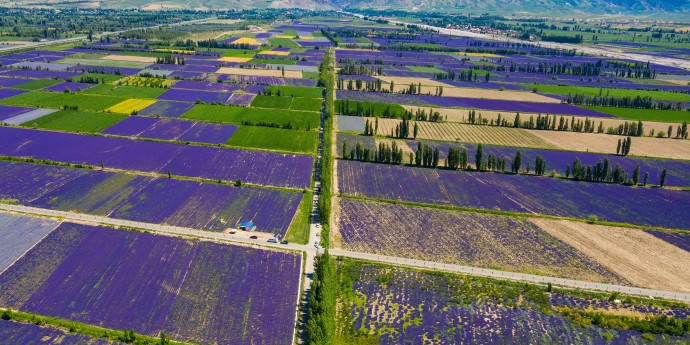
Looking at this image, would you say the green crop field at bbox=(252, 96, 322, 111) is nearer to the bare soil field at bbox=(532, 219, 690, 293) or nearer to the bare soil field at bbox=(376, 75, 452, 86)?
the bare soil field at bbox=(376, 75, 452, 86)

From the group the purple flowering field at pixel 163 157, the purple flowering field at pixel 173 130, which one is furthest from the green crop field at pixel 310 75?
the purple flowering field at pixel 163 157

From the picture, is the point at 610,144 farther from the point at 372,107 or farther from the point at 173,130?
the point at 173,130

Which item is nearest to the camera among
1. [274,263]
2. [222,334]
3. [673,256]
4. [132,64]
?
[222,334]

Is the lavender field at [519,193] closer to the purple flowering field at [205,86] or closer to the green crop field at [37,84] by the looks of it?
the purple flowering field at [205,86]

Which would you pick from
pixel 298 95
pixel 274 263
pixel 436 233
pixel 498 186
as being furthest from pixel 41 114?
pixel 498 186

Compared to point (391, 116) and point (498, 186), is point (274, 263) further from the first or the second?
point (391, 116)

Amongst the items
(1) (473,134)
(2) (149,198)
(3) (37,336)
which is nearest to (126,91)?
(2) (149,198)

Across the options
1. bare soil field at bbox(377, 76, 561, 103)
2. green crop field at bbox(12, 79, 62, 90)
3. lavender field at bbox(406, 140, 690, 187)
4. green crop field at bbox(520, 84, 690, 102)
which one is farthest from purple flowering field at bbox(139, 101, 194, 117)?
green crop field at bbox(520, 84, 690, 102)
